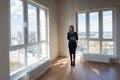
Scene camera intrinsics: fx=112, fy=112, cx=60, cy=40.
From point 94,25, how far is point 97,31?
0.30 m

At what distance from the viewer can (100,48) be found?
4.96 metres

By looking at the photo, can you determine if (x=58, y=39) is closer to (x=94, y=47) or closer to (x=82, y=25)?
(x=82, y=25)

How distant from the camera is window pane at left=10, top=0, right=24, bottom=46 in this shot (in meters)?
2.71

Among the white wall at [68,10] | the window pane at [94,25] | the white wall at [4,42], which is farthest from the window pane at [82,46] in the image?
the white wall at [4,42]

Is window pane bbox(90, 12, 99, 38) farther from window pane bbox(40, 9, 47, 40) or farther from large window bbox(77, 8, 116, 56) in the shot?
window pane bbox(40, 9, 47, 40)

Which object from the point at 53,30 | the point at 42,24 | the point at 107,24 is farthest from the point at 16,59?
the point at 107,24

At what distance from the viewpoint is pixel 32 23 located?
357cm

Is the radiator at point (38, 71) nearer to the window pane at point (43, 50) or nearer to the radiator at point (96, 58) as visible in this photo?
the window pane at point (43, 50)

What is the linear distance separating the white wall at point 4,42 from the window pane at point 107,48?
12.9ft

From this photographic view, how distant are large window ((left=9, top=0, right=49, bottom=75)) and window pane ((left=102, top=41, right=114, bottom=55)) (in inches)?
102

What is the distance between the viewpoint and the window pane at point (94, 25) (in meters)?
4.98

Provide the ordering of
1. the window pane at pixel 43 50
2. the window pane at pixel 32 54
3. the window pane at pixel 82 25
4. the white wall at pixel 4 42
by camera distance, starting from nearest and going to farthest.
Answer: the white wall at pixel 4 42, the window pane at pixel 32 54, the window pane at pixel 43 50, the window pane at pixel 82 25

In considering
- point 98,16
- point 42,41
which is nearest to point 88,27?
point 98,16

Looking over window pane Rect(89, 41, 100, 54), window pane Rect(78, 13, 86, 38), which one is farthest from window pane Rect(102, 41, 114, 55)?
window pane Rect(78, 13, 86, 38)
